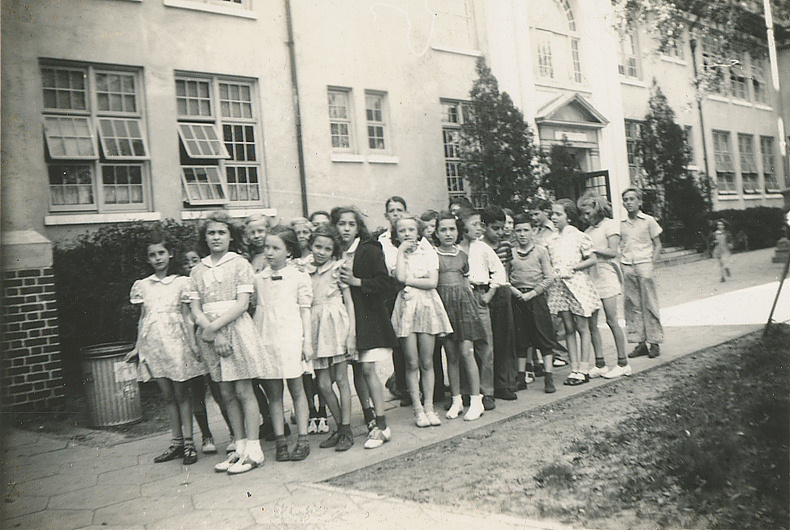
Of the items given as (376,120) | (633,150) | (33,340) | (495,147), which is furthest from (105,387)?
(633,150)

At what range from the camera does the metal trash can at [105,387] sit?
566 cm

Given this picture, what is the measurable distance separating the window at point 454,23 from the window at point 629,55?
218cm

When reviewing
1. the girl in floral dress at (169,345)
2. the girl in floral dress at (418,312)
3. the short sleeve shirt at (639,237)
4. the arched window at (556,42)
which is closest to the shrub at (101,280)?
the girl in floral dress at (169,345)

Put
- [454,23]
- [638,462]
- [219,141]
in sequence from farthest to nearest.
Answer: [454,23]
[219,141]
[638,462]

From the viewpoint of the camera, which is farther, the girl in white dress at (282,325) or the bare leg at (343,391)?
the bare leg at (343,391)

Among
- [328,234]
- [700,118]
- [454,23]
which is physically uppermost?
[454,23]

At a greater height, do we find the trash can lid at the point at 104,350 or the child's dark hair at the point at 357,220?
the child's dark hair at the point at 357,220

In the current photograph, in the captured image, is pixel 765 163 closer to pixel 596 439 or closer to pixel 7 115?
pixel 596 439

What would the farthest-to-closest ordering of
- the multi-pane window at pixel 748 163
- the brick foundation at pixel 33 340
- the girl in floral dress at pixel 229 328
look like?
the brick foundation at pixel 33 340
the multi-pane window at pixel 748 163
the girl in floral dress at pixel 229 328

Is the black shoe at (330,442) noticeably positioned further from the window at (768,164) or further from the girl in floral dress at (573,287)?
the window at (768,164)

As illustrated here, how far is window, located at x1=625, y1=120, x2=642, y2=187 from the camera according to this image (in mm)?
8906

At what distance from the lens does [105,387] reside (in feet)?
18.8

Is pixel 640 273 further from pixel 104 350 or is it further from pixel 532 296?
pixel 104 350

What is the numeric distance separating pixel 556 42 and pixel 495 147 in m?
2.03
